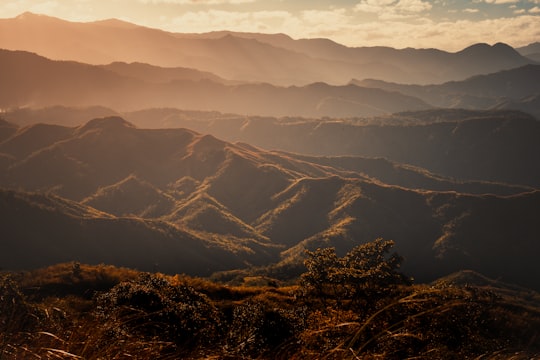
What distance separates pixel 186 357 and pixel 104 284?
9353 centimetres

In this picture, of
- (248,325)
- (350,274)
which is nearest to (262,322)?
(248,325)

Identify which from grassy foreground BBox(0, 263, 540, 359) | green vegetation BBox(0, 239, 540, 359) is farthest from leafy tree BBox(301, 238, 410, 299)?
grassy foreground BBox(0, 263, 540, 359)

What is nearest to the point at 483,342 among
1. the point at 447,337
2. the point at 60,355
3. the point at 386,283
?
the point at 447,337

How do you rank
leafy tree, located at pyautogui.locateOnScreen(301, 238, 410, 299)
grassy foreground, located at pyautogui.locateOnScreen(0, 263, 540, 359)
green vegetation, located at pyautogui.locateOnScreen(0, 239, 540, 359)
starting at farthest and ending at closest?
leafy tree, located at pyautogui.locateOnScreen(301, 238, 410, 299), green vegetation, located at pyautogui.locateOnScreen(0, 239, 540, 359), grassy foreground, located at pyautogui.locateOnScreen(0, 263, 540, 359)

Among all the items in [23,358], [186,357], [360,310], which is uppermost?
[23,358]

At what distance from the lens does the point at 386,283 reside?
118ft

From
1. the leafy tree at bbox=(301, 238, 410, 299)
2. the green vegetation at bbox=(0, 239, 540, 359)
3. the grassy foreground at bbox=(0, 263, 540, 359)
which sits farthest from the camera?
the leafy tree at bbox=(301, 238, 410, 299)

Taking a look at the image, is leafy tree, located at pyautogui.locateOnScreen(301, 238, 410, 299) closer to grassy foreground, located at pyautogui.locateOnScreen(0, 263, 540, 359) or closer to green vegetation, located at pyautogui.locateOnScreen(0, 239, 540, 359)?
green vegetation, located at pyautogui.locateOnScreen(0, 239, 540, 359)

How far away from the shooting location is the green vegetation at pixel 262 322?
7914 mm

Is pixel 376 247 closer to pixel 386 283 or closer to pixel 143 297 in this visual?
pixel 386 283

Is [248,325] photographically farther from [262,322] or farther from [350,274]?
[350,274]

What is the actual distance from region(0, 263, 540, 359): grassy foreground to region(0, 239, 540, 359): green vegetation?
0.06m

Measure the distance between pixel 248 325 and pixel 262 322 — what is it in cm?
143

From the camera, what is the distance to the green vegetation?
791 cm
